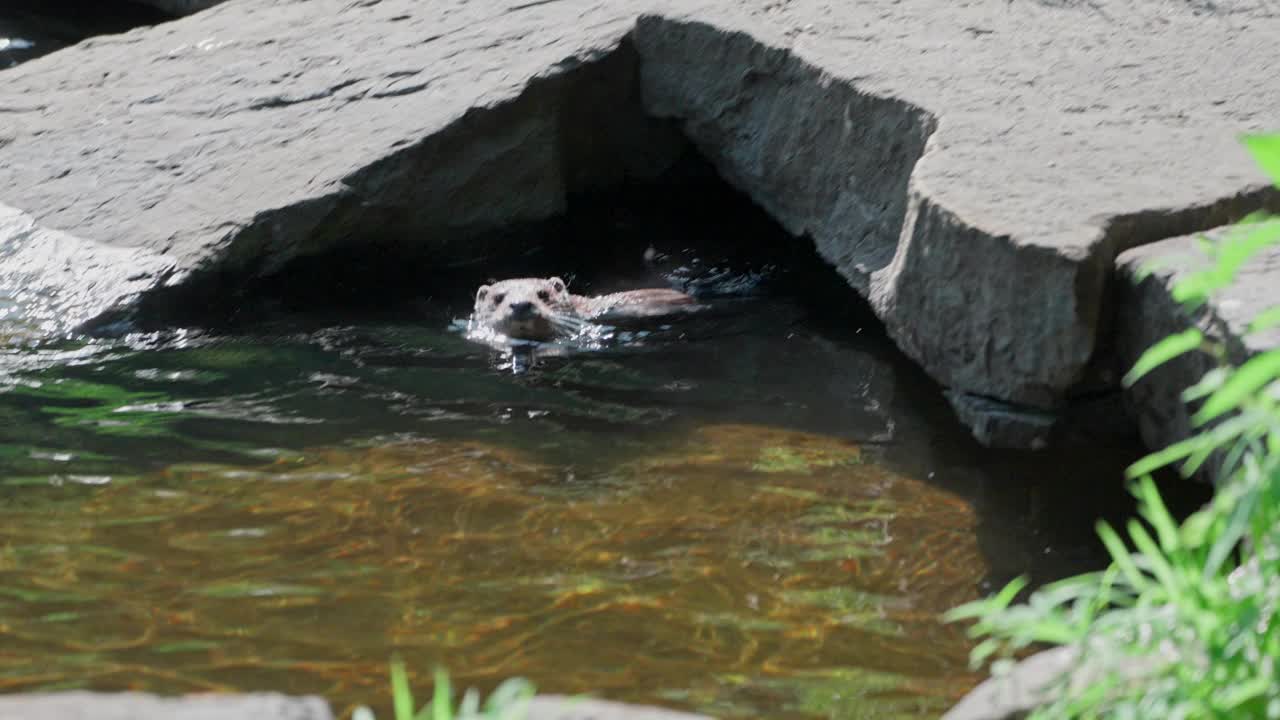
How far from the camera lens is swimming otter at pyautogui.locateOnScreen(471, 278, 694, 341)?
19.6 feet

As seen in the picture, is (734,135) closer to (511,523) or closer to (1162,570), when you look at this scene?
(511,523)

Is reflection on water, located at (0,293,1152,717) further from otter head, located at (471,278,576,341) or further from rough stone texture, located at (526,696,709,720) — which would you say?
rough stone texture, located at (526,696,709,720)

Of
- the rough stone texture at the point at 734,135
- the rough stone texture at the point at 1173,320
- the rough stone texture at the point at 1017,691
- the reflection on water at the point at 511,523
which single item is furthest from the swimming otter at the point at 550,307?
the rough stone texture at the point at 1017,691

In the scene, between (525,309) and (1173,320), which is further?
(525,309)

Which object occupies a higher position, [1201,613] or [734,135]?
[734,135]

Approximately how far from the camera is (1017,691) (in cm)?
229

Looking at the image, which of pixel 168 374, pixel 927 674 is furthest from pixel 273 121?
pixel 927 674

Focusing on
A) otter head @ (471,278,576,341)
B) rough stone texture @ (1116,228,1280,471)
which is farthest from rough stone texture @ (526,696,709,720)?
otter head @ (471,278,576,341)

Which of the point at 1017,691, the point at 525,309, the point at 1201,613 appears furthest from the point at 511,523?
the point at 1201,613

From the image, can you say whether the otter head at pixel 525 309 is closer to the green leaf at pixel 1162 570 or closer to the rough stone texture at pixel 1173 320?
the rough stone texture at pixel 1173 320

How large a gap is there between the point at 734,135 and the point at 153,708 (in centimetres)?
459

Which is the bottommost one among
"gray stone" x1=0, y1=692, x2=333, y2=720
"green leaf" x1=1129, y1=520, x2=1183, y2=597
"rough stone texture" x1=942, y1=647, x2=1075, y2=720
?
"rough stone texture" x1=942, y1=647, x2=1075, y2=720

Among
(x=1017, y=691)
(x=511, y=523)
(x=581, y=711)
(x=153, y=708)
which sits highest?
(x=153, y=708)

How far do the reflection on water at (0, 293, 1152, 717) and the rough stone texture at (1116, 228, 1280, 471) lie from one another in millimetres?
389
